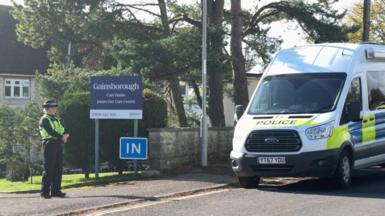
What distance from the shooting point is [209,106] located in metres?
25.6

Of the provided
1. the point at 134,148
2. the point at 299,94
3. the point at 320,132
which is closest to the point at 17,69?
the point at 134,148

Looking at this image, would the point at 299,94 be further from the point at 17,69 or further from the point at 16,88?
the point at 16,88

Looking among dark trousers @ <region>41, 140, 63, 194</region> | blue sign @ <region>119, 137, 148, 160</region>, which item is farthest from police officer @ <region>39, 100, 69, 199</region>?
blue sign @ <region>119, 137, 148, 160</region>

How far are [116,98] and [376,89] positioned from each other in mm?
5639

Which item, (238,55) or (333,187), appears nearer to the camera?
(333,187)

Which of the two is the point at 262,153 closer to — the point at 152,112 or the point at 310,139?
the point at 310,139

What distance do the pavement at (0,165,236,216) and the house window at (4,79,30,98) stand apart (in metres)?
32.4

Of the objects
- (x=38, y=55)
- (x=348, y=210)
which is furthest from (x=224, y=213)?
(x=38, y=55)

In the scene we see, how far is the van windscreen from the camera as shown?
498 inches

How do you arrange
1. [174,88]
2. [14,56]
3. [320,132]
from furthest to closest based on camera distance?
[14,56]
[174,88]
[320,132]

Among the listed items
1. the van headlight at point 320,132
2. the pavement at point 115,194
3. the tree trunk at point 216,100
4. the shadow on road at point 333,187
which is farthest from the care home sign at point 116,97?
the tree trunk at point 216,100

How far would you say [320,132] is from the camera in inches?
471

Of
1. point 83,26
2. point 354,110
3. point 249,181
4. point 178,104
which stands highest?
point 83,26

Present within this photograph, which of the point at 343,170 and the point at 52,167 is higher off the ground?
the point at 52,167
